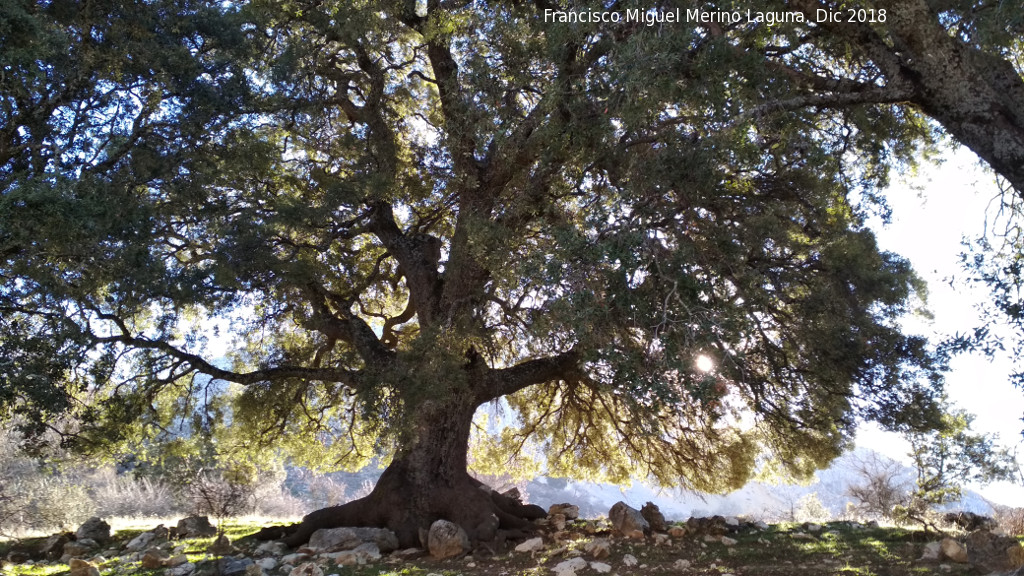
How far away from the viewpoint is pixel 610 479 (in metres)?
14.0

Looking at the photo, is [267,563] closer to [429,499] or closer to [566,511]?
[429,499]

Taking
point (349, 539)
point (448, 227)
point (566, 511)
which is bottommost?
point (349, 539)

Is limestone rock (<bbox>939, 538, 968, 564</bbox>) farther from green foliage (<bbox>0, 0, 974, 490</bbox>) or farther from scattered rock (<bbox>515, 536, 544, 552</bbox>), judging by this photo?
scattered rock (<bbox>515, 536, 544, 552</bbox>)

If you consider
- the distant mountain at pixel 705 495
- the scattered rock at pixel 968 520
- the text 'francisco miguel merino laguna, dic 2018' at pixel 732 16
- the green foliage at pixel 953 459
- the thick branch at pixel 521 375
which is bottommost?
the distant mountain at pixel 705 495

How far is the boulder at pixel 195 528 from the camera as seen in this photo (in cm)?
1170

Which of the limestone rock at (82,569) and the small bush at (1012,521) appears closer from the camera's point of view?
the limestone rock at (82,569)

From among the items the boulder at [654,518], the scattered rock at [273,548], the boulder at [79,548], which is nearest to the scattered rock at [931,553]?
the boulder at [654,518]

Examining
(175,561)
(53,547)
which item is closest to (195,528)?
(53,547)

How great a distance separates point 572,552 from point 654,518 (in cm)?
260

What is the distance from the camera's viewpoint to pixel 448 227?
1197 centimetres

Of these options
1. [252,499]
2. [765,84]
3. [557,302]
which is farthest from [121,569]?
[252,499]

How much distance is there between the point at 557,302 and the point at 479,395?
560 centimetres

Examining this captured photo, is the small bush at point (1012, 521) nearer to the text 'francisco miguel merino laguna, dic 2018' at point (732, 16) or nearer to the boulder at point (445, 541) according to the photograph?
the boulder at point (445, 541)

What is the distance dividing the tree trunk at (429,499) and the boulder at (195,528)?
1.88 m
